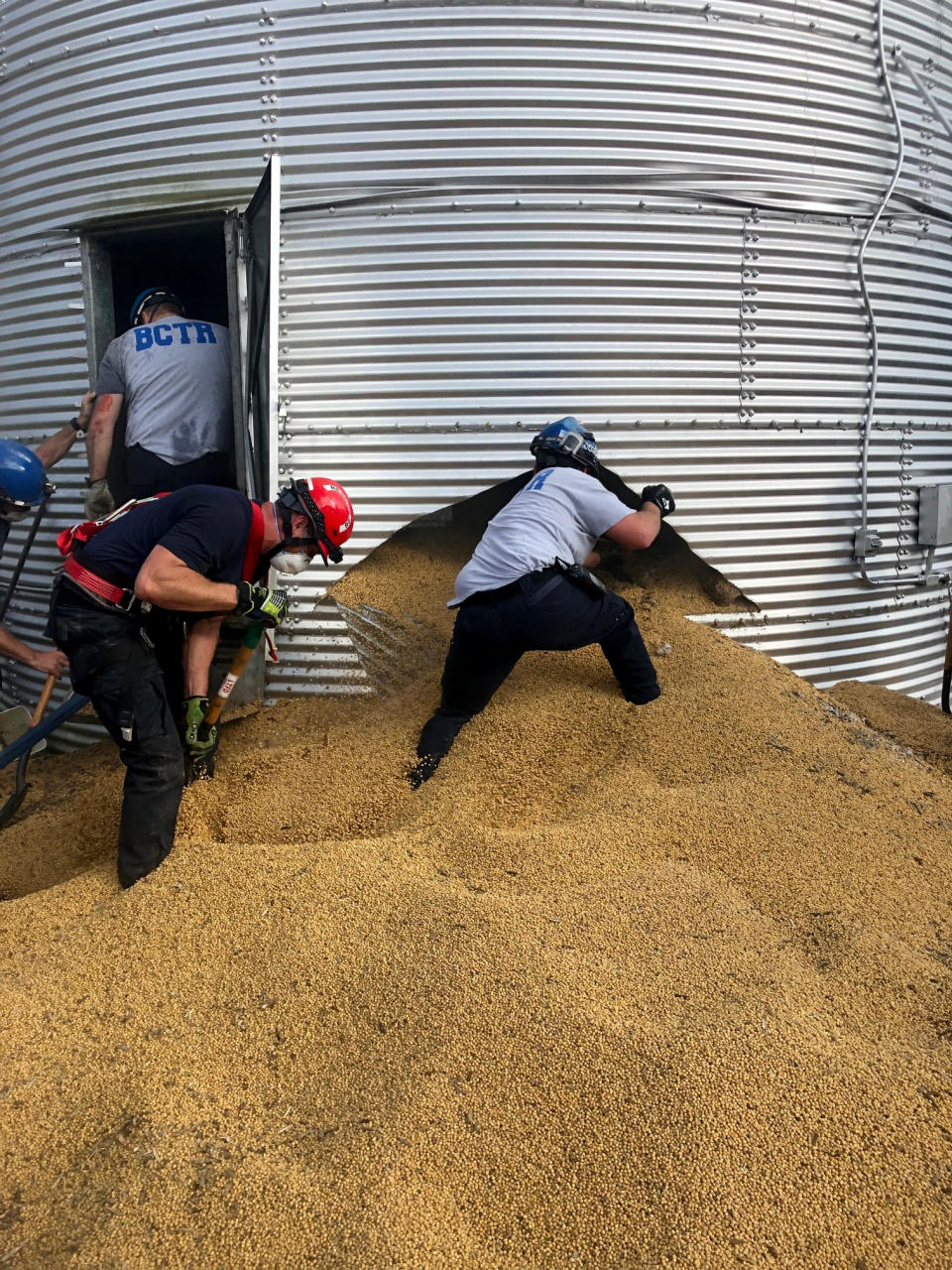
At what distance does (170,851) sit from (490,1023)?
1916 mm

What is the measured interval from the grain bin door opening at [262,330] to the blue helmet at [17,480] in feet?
3.93

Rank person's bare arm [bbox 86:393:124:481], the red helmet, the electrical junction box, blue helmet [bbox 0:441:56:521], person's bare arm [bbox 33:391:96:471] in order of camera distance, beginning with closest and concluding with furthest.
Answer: the red helmet, blue helmet [bbox 0:441:56:521], person's bare arm [bbox 86:393:124:481], person's bare arm [bbox 33:391:96:471], the electrical junction box

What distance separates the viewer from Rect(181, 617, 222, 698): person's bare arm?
185 inches

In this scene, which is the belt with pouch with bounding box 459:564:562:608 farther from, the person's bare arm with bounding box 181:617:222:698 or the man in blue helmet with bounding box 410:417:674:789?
the person's bare arm with bounding box 181:617:222:698

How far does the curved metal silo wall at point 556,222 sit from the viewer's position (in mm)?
5457

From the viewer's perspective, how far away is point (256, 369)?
5598mm

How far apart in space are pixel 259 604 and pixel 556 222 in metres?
2.98

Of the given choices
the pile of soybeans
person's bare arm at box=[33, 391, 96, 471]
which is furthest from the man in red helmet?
person's bare arm at box=[33, 391, 96, 471]

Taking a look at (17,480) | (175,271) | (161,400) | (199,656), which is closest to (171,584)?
(199,656)

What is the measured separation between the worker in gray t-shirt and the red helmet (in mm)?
1549

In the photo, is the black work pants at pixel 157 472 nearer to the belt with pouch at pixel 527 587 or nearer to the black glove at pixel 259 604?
the black glove at pixel 259 604

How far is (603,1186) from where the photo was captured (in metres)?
2.38

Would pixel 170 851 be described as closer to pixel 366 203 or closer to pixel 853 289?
pixel 366 203

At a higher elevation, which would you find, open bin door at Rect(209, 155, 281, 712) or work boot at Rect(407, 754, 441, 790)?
open bin door at Rect(209, 155, 281, 712)
